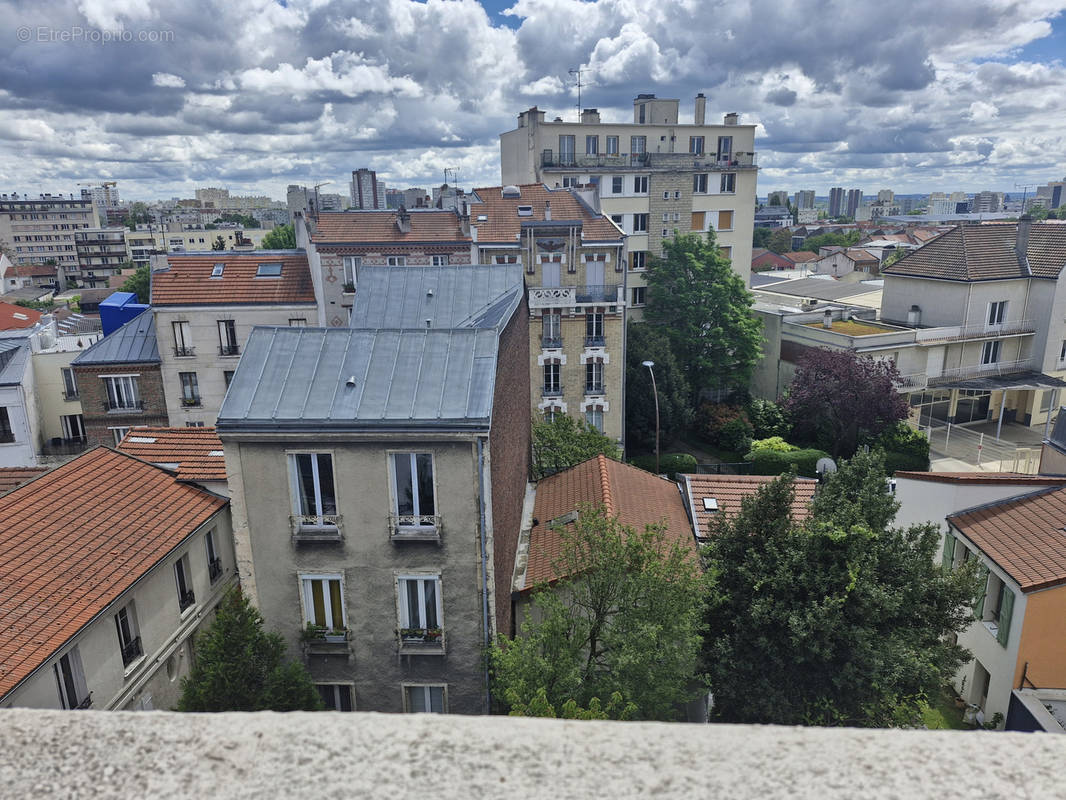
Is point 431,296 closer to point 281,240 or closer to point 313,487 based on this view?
point 313,487

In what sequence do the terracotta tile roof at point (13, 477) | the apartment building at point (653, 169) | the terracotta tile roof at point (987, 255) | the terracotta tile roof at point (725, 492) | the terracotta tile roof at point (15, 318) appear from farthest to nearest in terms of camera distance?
the terracotta tile roof at point (15, 318), the apartment building at point (653, 169), the terracotta tile roof at point (987, 255), the terracotta tile roof at point (725, 492), the terracotta tile roof at point (13, 477)

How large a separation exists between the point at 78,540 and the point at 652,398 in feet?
108

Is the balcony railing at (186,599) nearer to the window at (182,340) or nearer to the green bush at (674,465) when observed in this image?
the window at (182,340)

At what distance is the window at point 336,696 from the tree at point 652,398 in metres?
30.0

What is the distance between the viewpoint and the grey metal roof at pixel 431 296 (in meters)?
21.5

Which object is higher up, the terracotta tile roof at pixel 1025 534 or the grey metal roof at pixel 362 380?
the grey metal roof at pixel 362 380

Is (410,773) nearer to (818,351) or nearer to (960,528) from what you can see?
(960,528)

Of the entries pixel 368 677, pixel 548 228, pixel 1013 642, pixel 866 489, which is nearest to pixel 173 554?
pixel 368 677

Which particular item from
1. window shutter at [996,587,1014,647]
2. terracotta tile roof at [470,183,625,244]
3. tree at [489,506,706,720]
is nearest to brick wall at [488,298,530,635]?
tree at [489,506,706,720]

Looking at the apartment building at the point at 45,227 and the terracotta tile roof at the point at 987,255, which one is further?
the apartment building at the point at 45,227

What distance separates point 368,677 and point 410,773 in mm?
14759

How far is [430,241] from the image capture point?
136 ft

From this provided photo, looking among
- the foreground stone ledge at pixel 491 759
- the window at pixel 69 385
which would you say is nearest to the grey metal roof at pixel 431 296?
the foreground stone ledge at pixel 491 759

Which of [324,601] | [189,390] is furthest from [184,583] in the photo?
[189,390]
